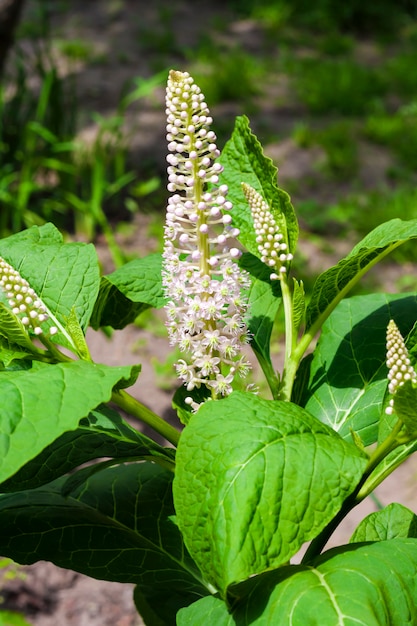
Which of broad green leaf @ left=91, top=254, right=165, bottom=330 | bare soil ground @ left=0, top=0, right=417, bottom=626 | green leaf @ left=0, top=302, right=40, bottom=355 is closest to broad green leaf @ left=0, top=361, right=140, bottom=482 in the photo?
green leaf @ left=0, top=302, right=40, bottom=355

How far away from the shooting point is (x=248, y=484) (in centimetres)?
96

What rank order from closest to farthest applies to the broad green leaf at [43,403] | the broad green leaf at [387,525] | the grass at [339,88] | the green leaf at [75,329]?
the broad green leaf at [43,403]
the green leaf at [75,329]
the broad green leaf at [387,525]
the grass at [339,88]

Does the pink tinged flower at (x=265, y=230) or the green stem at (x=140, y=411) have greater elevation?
the pink tinged flower at (x=265, y=230)

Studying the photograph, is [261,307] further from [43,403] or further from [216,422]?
[43,403]

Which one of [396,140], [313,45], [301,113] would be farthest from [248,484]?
[313,45]

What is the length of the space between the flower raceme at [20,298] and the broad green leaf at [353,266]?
469 millimetres

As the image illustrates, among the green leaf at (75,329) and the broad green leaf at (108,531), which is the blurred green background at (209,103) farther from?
the green leaf at (75,329)

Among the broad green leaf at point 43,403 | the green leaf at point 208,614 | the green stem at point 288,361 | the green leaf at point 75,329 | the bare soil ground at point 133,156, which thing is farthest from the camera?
the bare soil ground at point 133,156

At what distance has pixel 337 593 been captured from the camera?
100 centimetres

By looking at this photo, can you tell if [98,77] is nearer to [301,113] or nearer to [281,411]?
[301,113]

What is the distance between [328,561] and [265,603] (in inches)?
4.6

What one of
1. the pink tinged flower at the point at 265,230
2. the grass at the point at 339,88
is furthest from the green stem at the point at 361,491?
the grass at the point at 339,88

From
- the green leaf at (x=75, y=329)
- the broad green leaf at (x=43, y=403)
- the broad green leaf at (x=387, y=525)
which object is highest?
the broad green leaf at (x=43, y=403)

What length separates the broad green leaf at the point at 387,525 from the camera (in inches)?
59.5
